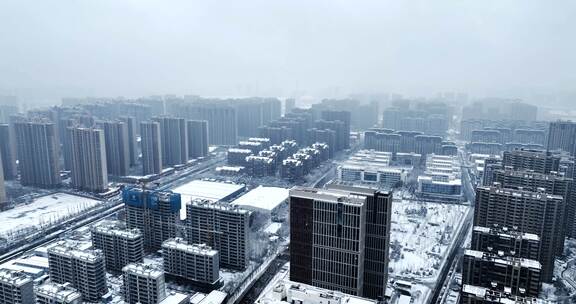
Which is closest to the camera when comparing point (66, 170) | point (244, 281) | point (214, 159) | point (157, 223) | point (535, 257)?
point (535, 257)

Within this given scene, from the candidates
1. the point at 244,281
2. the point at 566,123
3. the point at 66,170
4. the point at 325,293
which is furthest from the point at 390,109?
the point at 325,293

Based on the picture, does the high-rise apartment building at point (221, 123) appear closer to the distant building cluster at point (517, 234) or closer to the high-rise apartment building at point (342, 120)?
the high-rise apartment building at point (342, 120)

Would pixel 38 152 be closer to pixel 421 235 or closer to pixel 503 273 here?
pixel 421 235

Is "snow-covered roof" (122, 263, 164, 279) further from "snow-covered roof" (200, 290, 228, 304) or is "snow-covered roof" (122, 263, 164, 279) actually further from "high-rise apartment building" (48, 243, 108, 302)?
"snow-covered roof" (200, 290, 228, 304)

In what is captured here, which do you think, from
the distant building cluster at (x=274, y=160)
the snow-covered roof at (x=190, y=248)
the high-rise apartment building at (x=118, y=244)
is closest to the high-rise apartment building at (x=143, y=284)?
the snow-covered roof at (x=190, y=248)

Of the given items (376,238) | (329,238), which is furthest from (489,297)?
(329,238)

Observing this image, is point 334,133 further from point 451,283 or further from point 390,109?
point 451,283
